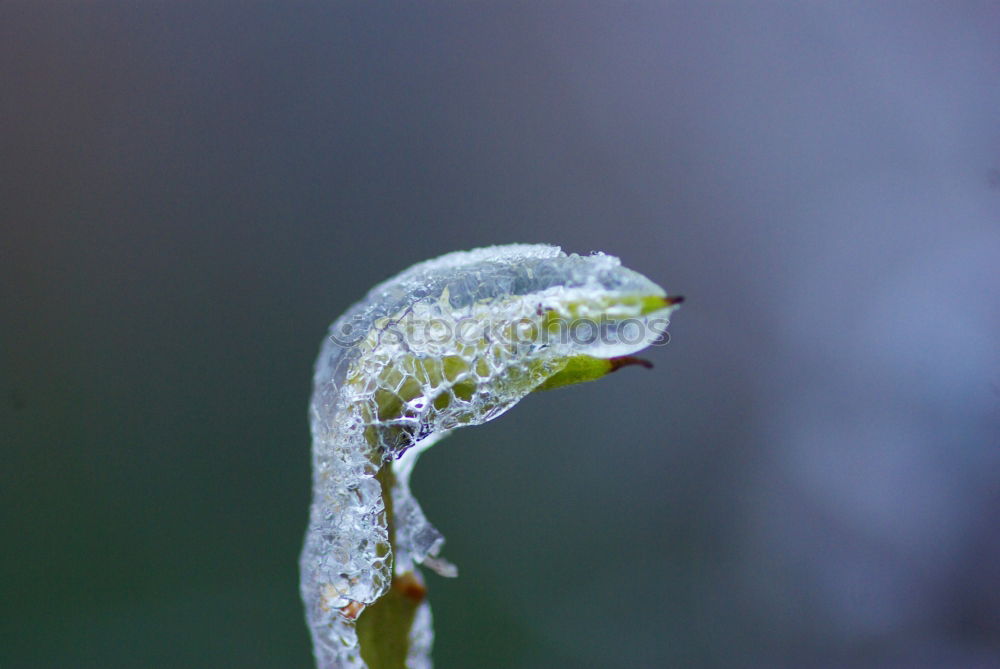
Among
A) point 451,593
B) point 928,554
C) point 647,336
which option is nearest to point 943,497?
point 928,554

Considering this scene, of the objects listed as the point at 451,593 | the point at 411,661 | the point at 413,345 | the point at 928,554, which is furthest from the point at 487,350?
the point at 928,554

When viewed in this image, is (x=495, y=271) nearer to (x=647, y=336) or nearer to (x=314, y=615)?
(x=647, y=336)

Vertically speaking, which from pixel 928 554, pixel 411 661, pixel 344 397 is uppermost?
pixel 344 397

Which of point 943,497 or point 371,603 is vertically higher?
point 371,603

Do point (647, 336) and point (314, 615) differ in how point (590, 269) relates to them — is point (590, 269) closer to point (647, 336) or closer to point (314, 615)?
point (647, 336)

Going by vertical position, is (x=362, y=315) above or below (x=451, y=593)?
above

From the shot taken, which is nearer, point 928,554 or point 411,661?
point 411,661
